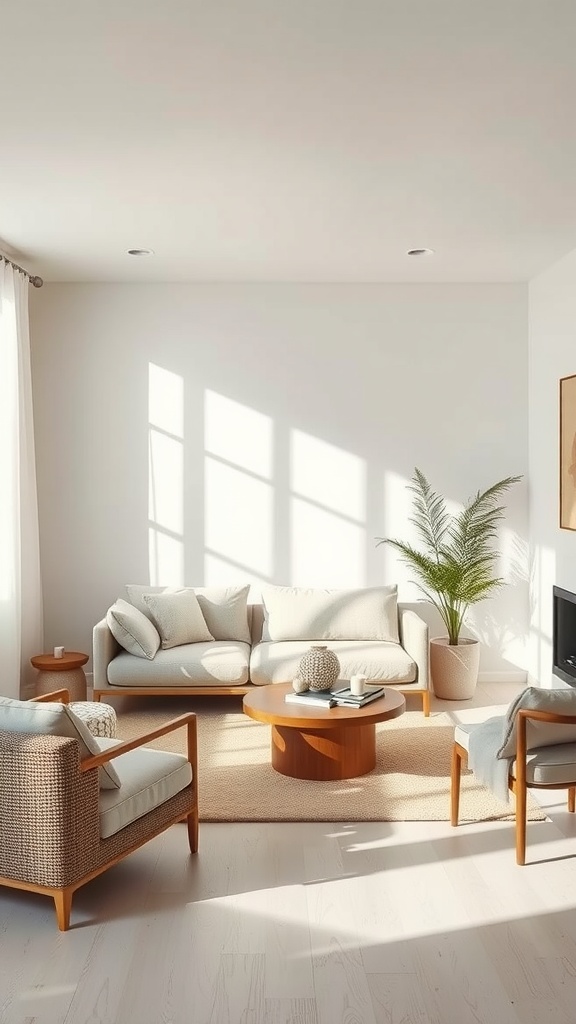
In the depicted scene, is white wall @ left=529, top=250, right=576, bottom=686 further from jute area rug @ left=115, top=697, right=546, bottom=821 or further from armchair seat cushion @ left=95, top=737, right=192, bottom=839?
armchair seat cushion @ left=95, top=737, right=192, bottom=839

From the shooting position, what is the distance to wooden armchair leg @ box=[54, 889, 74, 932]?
3.20m

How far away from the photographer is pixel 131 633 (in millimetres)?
6082

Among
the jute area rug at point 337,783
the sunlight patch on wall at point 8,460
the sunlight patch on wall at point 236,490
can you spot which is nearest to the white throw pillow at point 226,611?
the sunlight patch on wall at point 236,490

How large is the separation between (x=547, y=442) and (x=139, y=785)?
13.8 ft

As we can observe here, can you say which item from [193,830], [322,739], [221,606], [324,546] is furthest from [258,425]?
[193,830]

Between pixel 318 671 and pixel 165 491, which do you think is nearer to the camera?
pixel 318 671

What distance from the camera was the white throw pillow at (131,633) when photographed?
19.9ft

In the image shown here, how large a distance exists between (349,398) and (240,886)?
4.21m

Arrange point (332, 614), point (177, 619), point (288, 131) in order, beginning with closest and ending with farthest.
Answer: point (288, 131) → point (177, 619) → point (332, 614)

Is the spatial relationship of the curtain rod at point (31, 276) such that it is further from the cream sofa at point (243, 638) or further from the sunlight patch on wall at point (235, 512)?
the cream sofa at point (243, 638)

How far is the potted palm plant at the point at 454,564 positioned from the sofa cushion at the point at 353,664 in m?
0.60

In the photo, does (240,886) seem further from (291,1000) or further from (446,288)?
(446,288)

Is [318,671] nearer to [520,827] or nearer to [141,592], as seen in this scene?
[520,827]

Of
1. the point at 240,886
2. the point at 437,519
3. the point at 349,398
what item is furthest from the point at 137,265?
the point at 240,886
